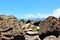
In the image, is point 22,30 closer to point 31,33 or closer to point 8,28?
point 8,28

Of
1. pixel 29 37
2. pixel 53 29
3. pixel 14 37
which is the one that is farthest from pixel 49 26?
pixel 14 37

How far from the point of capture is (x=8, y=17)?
16.8 metres

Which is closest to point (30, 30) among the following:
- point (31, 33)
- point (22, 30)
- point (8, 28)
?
point (31, 33)

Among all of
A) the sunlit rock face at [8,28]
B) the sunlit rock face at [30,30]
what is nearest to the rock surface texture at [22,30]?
the sunlit rock face at [8,28]

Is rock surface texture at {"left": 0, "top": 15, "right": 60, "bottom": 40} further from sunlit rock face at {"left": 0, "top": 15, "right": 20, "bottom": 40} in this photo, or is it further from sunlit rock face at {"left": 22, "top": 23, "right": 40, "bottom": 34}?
sunlit rock face at {"left": 22, "top": 23, "right": 40, "bottom": 34}

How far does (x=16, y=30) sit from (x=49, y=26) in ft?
8.01

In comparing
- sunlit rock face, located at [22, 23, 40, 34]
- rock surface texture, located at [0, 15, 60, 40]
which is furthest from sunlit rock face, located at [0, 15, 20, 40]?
sunlit rock face, located at [22, 23, 40, 34]

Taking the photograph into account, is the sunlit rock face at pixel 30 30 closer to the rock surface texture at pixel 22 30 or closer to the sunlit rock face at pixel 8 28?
the rock surface texture at pixel 22 30

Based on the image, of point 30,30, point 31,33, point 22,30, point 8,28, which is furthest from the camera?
point 30,30

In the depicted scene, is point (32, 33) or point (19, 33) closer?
point (19, 33)

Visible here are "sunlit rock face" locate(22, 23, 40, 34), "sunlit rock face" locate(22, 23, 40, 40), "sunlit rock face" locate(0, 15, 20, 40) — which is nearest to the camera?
"sunlit rock face" locate(0, 15, 20, 40)

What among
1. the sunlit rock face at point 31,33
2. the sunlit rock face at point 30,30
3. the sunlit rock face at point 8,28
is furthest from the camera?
the sunlit rock face at point 30,30

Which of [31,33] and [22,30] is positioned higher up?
[22,30]

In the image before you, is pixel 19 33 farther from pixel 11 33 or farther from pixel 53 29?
pixel 53 29
